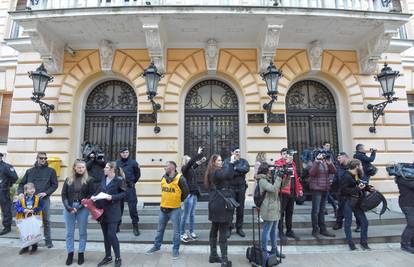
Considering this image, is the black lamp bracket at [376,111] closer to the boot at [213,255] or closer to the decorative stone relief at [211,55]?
the decorative stone relief at [211,55]

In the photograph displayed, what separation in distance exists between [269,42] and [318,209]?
17.5ft

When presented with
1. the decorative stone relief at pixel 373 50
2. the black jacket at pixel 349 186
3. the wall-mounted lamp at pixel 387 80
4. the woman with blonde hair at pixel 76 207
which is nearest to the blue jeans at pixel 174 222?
the woman with blonde hair at pixel 76 207

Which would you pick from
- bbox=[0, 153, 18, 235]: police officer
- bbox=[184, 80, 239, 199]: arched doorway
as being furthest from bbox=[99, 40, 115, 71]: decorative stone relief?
bbox=[0, 153, 18, 235]: police officer

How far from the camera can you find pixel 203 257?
4910 millimetres

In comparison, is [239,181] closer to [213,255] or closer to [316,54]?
[213,255]

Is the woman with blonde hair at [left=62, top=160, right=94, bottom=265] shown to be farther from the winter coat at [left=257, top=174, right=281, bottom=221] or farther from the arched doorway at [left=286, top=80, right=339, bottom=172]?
the arched doorway at [left=286, top=80, right=339, bottom=172]

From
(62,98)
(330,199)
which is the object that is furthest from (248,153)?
(62,98)

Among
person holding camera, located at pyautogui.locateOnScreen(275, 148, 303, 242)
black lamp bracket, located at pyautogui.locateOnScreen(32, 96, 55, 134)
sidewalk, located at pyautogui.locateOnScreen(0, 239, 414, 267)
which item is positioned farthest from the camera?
black lamp bracket, located at pyautogui.locateOnScreen(32, 96, 55, 134)

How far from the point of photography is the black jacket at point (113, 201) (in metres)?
4.38

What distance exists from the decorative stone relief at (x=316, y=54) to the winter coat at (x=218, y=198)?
640 cm

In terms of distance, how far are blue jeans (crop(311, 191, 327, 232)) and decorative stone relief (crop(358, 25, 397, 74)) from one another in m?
5.75

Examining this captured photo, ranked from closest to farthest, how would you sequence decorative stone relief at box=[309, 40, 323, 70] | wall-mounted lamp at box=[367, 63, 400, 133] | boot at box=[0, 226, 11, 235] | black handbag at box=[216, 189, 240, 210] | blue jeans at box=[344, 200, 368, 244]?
black handbag at box=[216, 189, 240, 210] → blue jeans at box=[344, 200, 368, 244] → boot at box=[0, 226, 11, 235] → wall-mounted lamp at box=[367, 63, 400, 133] → decorative stone relief at box=[309, 40, 323, 70]

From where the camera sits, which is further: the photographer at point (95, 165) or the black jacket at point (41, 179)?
the photographer at point (95, 165)

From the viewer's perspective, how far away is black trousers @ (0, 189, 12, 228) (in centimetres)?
631
